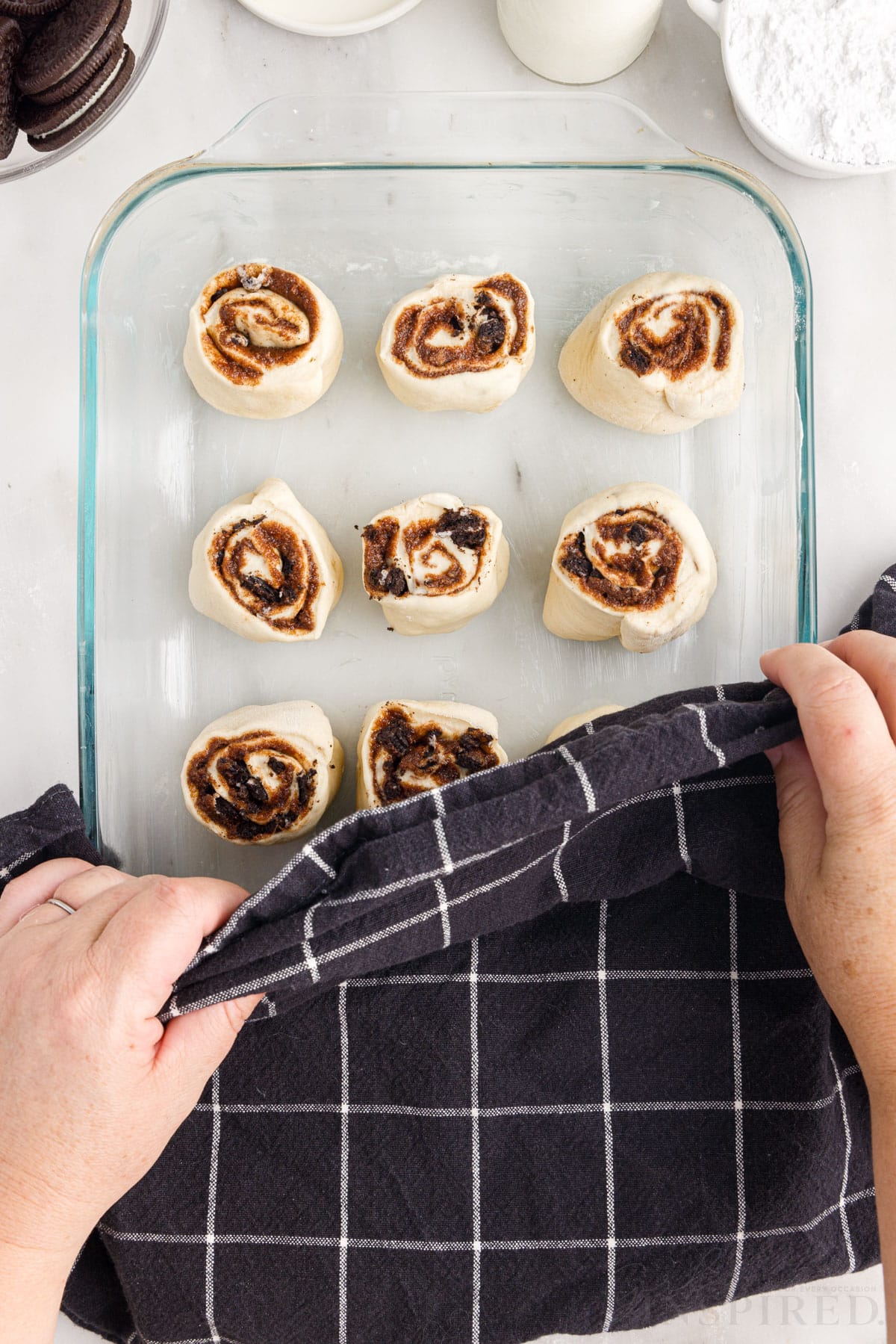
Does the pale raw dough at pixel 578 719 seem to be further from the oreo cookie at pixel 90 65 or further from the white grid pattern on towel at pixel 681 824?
the oreo cookie at pixel 90 65

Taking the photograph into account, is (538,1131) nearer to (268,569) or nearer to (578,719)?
(578,719)

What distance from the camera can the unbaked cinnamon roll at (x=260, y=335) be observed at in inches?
39.9

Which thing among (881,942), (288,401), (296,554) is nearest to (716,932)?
(881,942)

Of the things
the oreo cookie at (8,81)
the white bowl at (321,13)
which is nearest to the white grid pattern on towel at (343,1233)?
the oreo cookie at (8,81)

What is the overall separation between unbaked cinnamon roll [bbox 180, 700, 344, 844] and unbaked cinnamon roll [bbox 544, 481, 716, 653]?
1.03 ft

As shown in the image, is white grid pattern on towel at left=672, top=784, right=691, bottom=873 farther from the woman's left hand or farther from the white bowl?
the white bowl

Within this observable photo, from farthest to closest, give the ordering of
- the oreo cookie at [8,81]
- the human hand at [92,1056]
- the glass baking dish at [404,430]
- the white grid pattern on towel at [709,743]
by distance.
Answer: the glass baking dish at [404,430]
the oreo cookie at [8,81]
the white grid pattern on towel at [709,743]
the human hand at [92,1056]

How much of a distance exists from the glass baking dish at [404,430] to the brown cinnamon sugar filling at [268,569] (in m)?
0.07

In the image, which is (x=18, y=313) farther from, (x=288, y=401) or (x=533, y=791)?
(x=533, y=791)

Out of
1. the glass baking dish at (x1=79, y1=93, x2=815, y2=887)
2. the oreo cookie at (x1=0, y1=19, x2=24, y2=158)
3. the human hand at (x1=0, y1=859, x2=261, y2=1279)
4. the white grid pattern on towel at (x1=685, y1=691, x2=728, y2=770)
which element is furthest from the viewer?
the glass baking dish at (x1=79, y1=93, x2=815, y2=887)

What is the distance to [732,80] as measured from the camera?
1.03m

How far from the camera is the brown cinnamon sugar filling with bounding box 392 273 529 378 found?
1.02 metres

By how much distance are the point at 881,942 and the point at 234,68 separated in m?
1.16

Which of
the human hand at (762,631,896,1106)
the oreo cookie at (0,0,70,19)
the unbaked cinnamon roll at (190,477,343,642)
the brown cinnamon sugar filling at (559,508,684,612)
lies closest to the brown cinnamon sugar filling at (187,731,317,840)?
the unbaked cinnamon roll at (190,477,343,642)
